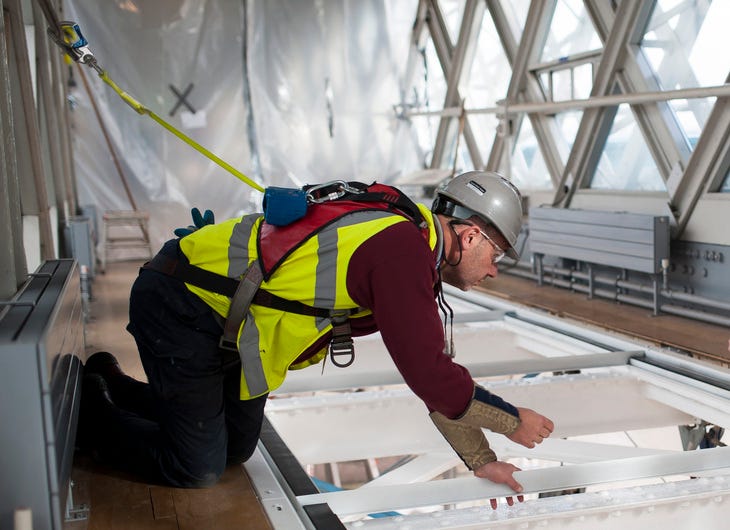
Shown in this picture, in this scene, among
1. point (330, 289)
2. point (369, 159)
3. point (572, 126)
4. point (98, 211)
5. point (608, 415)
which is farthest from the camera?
point (369, 159)

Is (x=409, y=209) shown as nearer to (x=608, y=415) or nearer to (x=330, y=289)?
(x=330, y=289)

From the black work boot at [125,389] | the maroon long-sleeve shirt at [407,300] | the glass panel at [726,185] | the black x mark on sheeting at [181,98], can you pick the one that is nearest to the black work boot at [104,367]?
the black work boot at [125,389]

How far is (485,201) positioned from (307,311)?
585mm

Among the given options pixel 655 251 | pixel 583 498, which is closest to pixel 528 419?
pixel 583 498

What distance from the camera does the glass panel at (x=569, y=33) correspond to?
736 cm

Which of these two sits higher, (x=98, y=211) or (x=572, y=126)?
(x=572, y=126)

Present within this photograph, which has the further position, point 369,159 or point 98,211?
point 369,159

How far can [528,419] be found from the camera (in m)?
2.09

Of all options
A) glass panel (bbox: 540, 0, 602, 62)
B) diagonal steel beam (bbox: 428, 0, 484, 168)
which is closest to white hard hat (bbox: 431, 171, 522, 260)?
glass panel (bbox: 540, 0, 602, 62)

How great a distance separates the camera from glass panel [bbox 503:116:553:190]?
862 centimetres

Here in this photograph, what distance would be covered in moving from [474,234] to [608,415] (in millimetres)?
1855

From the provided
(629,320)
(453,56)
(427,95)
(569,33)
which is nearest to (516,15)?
(569,33)

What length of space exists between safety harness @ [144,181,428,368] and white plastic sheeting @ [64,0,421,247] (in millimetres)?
8291

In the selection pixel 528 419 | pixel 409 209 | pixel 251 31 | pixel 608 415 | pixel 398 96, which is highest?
pixel 251 31
